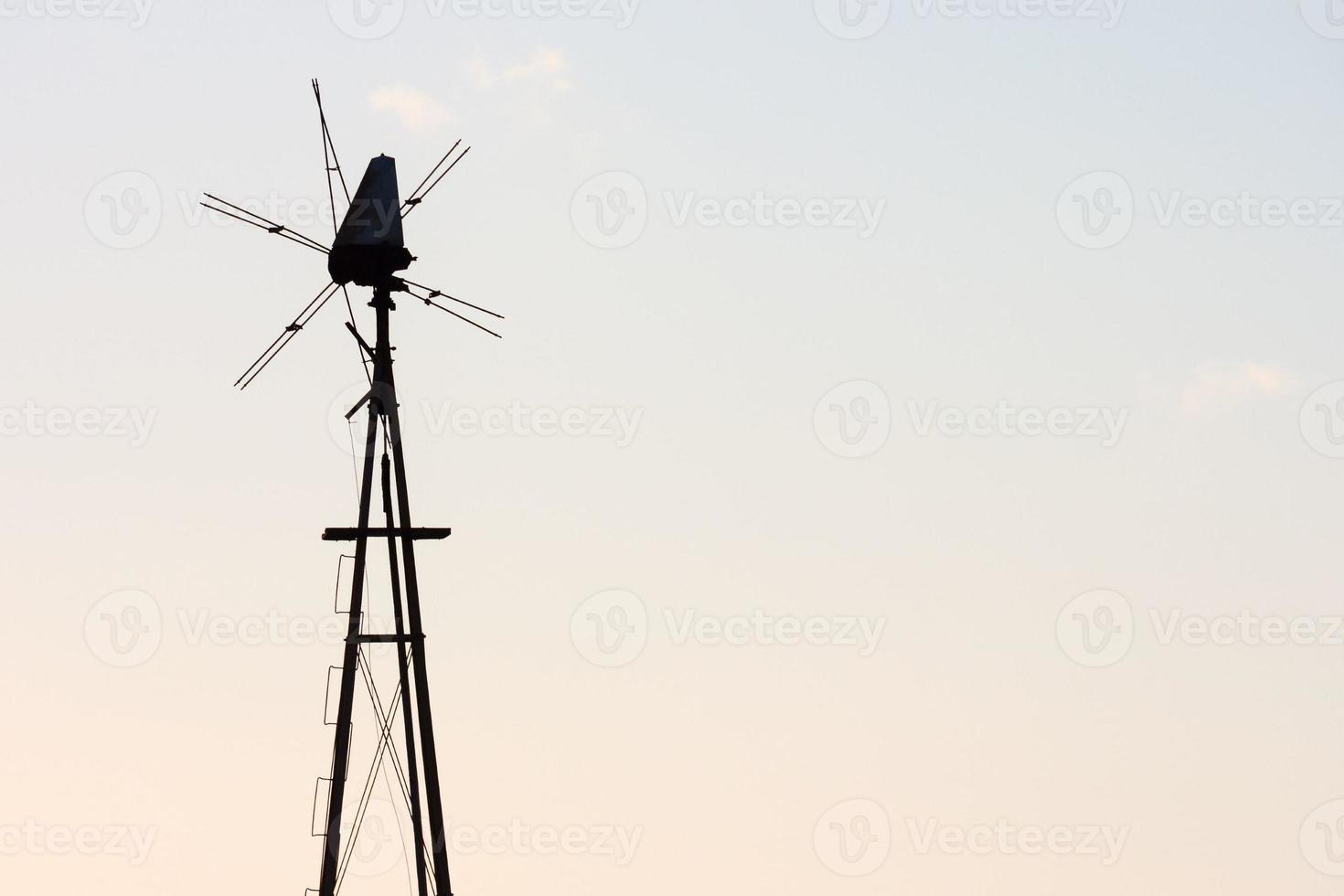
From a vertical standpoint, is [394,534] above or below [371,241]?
below

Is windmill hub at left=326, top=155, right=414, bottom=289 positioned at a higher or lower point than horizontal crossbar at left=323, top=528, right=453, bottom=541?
higher

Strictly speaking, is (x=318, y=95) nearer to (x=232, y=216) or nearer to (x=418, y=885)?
(x=232, y=216)

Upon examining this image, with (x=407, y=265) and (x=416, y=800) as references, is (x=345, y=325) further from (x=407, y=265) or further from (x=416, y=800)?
(x=416, y=800)

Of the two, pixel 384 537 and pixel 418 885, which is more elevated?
pixel 384 537

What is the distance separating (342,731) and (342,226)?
8.17 m

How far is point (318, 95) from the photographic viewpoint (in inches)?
1715

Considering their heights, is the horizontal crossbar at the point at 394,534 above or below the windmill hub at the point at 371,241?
below

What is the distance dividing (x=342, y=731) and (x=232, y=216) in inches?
326

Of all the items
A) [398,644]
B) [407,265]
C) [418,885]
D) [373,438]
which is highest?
[407,265]

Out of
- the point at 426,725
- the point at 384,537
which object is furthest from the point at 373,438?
the point at 426,725

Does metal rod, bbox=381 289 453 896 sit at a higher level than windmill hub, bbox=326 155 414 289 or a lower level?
lower

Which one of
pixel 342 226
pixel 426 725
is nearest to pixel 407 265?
pixel 342 226

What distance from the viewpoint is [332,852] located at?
42.4 meters

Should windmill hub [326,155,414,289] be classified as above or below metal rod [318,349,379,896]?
above
